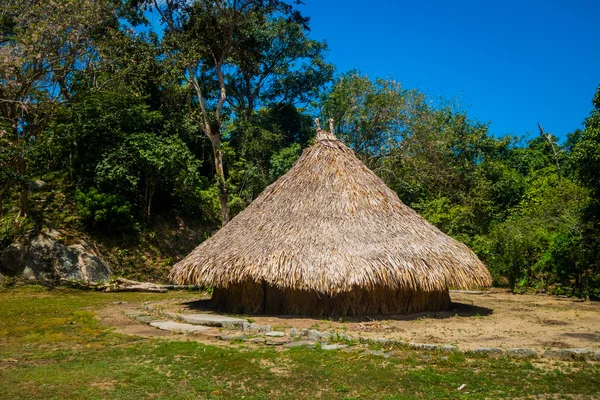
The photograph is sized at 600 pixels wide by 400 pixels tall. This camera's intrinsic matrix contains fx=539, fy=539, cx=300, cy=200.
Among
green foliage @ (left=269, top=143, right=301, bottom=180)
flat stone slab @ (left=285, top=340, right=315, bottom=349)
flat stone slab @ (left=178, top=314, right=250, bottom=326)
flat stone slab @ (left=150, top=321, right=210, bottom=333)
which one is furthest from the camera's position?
green foliage @ (left=269, top=143, right=301, bottom=180)

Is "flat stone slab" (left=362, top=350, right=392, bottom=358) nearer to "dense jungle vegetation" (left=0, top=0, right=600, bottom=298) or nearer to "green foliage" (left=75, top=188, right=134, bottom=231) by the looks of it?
"dense jungle vegetation" (left=0, top=0, right=600, bottom=298)

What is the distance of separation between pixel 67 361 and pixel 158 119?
1580cm

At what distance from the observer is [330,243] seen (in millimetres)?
10695

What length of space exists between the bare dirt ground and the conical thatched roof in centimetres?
67

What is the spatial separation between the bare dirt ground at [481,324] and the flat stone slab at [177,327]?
1.16 meters

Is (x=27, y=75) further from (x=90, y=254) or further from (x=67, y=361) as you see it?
(x=67, y=361)

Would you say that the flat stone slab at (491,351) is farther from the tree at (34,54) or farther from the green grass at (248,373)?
the tree at (34,54)

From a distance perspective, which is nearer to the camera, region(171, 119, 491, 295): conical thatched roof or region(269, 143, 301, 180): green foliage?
region(171, 119, 491, 295): conical thatched roof

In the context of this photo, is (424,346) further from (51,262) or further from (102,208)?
(102,208)

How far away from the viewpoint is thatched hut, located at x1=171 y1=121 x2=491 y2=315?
33.6ft

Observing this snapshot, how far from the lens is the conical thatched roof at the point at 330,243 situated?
33.6 feet

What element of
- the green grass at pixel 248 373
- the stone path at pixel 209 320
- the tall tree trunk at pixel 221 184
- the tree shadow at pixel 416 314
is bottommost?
the green grass at pixel 248 373

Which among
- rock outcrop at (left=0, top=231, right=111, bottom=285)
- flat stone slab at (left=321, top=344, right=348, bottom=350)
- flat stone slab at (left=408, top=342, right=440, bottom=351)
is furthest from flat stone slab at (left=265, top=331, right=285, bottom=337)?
rock outcrop at (left=0, top=231, right=111, bottom=285)

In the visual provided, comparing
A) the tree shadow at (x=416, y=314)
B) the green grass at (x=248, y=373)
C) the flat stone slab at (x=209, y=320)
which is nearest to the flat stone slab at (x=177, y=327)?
the flat stone slab at (x=209, y=320)
